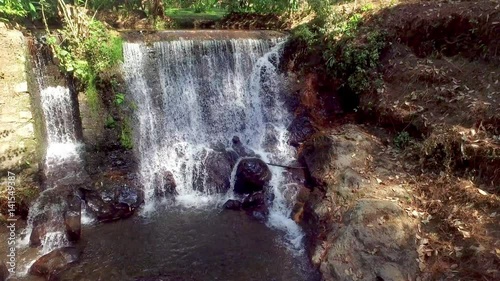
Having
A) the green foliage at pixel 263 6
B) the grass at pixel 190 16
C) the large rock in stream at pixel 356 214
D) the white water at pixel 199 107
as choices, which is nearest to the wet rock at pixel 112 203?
the white water at pixel 199 107

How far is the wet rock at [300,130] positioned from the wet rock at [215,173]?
6.05 ft

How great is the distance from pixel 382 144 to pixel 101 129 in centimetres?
718

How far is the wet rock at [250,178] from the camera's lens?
28.4 ft

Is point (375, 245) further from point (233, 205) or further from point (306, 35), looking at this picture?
point (306, 35)

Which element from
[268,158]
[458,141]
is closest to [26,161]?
[268,158]

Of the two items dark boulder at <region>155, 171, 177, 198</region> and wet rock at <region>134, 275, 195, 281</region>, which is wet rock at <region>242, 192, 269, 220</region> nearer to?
dark boulder at <region>155, 171, 177, 198</region>

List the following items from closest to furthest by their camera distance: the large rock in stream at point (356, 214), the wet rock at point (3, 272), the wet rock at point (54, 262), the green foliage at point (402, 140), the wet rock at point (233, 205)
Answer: the large rock in stream at point (356, 214), the wet rock at point (3, 272), the wet rock at point (54, 262), the green foliage at point (402, 140), the wet rock at point (233, 205)

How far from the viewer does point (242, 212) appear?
8.16 metres

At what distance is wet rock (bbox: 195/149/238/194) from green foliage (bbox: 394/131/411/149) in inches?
167

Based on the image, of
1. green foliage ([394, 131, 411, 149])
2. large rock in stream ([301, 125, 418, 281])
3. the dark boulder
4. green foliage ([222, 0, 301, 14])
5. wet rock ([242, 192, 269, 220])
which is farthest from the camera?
green foliage ([222, 0, 301, 14])

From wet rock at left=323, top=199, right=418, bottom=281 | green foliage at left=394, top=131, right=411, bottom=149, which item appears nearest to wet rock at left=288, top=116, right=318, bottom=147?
green foliage at left=394, top=131, right=411, bottom=149

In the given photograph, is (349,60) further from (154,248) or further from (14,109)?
(14,109)

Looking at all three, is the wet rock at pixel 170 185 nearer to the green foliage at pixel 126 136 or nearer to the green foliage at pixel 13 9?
the green foliage at pixel 126 136

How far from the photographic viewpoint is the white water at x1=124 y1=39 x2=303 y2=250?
930 cm
